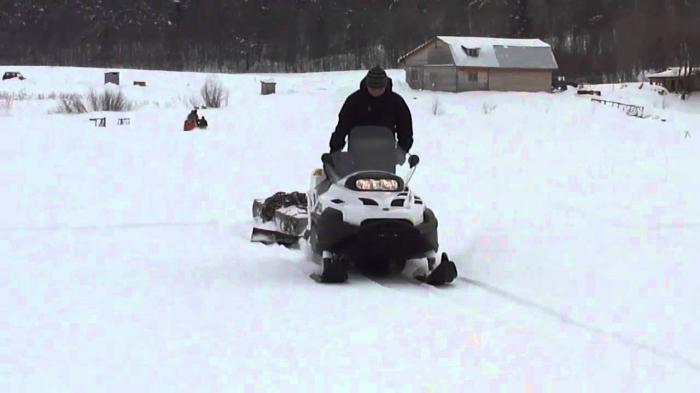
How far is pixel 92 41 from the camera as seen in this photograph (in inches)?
3669

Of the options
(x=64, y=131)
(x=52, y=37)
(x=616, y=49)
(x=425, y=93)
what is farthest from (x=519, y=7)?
(x=64, y=131)

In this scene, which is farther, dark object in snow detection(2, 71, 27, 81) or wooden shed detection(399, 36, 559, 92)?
dark object in snow detection(2, 71, 27, 81)

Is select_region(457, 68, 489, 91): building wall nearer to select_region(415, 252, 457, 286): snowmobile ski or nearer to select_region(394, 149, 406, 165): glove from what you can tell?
select_region(394, 149, 406, 165): glove

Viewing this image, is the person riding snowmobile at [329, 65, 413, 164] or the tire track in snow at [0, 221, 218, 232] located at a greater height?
the person riding snowmobile at [329, 65, 413, 164]

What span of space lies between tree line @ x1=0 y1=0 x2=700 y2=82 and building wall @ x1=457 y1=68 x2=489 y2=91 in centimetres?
3352

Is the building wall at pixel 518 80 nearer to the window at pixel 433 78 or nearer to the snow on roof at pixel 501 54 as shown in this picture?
the snow on roof at pixel 501 54

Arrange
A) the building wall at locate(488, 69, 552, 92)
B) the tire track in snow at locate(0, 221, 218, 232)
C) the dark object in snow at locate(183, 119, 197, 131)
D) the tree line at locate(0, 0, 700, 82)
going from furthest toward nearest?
the tree line at locate(0, 0, 700, 82) → the building wall at locate(488, 69, 552, 92) → the dark object in snow at locate(183, 119, 197, 131) → the tire track in snow at locate(0, 221, 218, 232)

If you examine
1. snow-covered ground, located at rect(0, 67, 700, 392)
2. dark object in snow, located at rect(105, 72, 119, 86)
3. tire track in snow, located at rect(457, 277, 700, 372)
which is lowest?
tire track in snow, located at rect(457, 277, 700, 372)

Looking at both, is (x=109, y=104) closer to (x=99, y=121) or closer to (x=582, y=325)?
(x=99, y=121)

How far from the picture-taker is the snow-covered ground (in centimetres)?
412

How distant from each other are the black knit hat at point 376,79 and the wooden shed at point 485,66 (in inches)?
1770

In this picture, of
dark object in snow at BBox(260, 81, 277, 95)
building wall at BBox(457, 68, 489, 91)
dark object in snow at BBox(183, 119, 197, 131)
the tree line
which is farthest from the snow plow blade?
the tree line

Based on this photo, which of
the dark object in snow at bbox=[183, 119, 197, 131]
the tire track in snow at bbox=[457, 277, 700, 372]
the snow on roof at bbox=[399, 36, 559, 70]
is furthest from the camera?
the snow on roof at bbox=[399, 36, 559, 70]

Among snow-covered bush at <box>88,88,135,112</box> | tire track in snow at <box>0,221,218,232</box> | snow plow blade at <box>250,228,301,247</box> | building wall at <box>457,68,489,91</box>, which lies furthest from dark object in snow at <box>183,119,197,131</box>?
building wall at <box>457,68,489,91</box>
